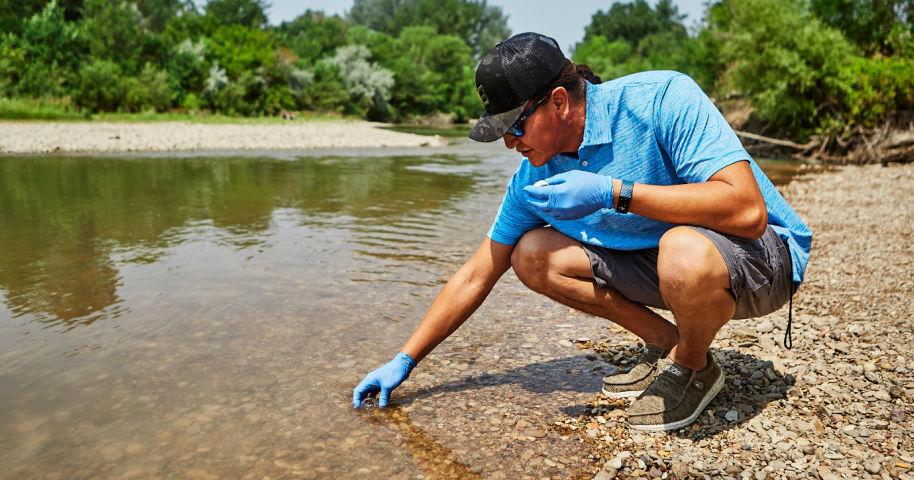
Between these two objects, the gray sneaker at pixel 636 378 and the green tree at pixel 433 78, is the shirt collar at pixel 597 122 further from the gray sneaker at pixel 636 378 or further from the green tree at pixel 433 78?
the green tree at pixel 433 78

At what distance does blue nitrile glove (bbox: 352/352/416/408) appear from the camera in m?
2.85

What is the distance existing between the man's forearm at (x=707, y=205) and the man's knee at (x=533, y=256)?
21.9 inches

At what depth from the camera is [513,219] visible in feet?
9.56

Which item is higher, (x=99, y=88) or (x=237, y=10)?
(x=237, y=10)

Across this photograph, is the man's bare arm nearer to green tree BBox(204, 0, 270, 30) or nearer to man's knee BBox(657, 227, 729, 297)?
man's knee BBox(657, 227, 729, 297)

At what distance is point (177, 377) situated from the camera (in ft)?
10.3

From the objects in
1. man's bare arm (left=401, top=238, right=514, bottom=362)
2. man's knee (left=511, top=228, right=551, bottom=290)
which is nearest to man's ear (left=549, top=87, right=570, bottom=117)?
man's knee (left=511, top=228, right=551, bottom=290)

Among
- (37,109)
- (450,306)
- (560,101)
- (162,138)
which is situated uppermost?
(560,101)

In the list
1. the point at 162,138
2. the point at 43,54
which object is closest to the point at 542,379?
the point at 162,138

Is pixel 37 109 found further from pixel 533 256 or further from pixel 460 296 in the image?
pixel 533 256

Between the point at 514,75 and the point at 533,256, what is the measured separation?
34.4 inches

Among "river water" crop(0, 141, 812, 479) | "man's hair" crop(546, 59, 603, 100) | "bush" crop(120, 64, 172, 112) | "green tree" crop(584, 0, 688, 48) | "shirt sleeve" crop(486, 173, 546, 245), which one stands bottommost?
"river water" crop(0, 141, 812, 479)

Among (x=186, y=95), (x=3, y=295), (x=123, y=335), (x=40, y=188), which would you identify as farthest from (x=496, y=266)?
(x=186, y=95)

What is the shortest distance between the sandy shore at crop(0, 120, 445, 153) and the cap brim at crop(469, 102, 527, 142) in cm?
1745
